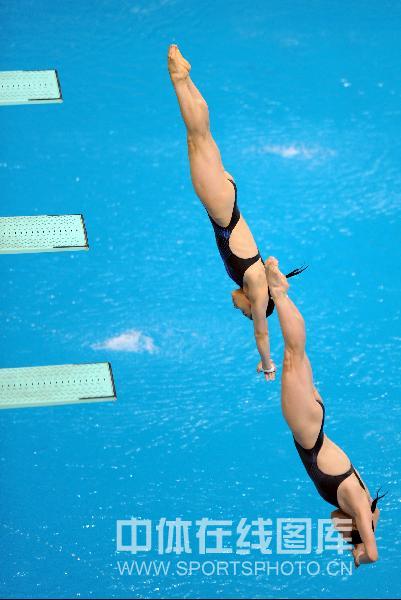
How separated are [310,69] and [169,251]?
7.25 ft

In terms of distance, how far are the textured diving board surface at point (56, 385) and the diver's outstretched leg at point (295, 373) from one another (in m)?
1.91

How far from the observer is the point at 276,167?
11.9 metres

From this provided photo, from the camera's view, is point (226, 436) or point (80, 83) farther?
point (80, 83)

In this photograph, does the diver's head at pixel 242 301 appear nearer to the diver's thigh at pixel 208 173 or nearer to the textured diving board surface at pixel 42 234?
the diver's thigh at pixel 208 173

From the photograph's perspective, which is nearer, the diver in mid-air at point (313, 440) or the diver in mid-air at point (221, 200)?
the diver in mid-air at point (313, 440)

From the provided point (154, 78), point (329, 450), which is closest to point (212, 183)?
point (329, 450)

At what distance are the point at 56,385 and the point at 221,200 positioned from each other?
200cm

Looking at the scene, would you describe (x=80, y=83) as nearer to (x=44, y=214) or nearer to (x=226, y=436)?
(x=44, y=214)

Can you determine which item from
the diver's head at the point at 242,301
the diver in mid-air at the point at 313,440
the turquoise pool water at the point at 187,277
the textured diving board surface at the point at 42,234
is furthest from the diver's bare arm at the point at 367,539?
the textured diving board surface at the point at 42,234

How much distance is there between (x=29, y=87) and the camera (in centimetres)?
1158

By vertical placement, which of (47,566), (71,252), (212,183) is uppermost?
(212,183)

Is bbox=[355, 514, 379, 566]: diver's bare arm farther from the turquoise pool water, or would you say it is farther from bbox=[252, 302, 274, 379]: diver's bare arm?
bbox=[252, 302, 274, 379]: diver's bare arm

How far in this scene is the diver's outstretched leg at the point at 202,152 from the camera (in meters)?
8.95

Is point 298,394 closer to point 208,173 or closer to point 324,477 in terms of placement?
point 324,477
